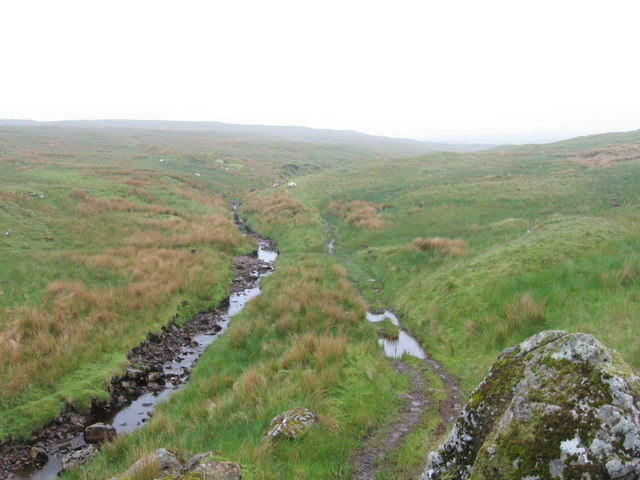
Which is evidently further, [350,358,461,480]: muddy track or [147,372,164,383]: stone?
[147,372,164,383]: stone

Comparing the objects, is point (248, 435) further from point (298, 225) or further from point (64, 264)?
point (298, 225)

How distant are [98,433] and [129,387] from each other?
2235 mm

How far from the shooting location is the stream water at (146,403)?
28.9ft

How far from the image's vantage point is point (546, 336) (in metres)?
5.22

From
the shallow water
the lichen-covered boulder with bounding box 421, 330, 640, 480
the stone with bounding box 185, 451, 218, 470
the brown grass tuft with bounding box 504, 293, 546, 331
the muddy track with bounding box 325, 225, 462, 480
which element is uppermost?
the lichen-covered boulder with bounding box 421, 330, 640, 480

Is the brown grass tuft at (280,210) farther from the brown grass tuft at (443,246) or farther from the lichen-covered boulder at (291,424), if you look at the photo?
the lichen-covered boulder at (291,424)

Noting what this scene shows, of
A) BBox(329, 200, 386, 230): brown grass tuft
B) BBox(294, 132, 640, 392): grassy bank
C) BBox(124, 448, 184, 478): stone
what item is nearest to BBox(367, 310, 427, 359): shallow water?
BBox(294, 132, 640, 392): grassy bank

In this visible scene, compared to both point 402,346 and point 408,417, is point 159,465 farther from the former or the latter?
point 402,346

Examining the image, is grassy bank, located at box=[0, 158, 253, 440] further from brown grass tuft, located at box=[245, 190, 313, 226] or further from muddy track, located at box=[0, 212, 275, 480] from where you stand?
brown grass tuft, located at box=[245, 190, 313, 226]

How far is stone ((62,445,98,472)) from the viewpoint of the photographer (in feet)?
28.4

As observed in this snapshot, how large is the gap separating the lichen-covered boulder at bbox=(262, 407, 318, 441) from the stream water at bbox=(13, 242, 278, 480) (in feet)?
13.5

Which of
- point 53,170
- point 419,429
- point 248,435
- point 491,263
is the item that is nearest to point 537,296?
point 491,263

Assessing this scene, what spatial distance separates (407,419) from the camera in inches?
357

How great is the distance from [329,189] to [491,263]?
1340 inches
